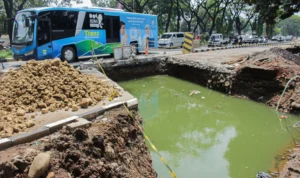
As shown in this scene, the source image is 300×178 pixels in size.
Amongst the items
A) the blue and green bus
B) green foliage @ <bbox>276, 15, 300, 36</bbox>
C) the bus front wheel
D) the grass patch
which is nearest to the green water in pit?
the bus front wheel

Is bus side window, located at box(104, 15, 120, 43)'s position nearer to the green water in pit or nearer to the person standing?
the person standing

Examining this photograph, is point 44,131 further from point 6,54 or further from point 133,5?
point 133,5

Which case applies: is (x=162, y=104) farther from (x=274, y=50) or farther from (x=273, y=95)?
→ (x=274, y=50)

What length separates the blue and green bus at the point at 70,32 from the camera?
9797 millimetres

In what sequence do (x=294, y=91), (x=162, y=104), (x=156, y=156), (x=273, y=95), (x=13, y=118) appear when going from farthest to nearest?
(x=162, y=104) < (x=273, y=95) < (x=294, y=91) < (x=156, y=156) < (x=13, y=118)

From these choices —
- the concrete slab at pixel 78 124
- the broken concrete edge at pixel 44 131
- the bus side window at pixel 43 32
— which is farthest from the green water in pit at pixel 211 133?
the bus side window at pixel 43 32

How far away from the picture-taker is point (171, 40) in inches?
903

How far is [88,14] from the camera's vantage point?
11.6m

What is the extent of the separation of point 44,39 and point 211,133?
7.67 m

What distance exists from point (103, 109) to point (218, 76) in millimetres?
6546

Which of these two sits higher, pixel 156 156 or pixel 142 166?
pixel 142 166

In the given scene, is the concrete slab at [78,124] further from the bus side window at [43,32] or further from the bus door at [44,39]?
the bus side window at [43,32]

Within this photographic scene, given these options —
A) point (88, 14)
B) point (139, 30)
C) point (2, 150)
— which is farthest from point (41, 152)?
point (139, 30)

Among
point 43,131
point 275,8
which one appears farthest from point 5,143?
point 275,8
